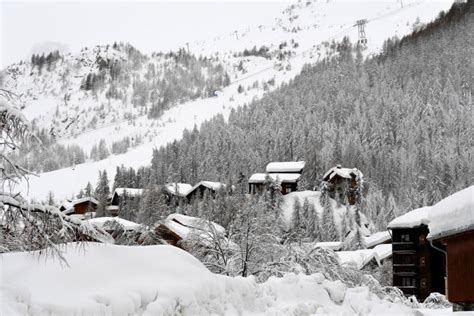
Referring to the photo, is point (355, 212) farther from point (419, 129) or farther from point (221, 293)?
point (221, 293)

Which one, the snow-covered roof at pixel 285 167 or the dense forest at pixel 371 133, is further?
the snow-covered roof at pixel 285 167

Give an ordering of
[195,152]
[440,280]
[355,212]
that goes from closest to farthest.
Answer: [440,280]
[355,212]
[195,152]

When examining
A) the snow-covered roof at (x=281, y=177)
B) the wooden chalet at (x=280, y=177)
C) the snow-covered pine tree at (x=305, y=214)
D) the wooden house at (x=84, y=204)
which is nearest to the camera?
the snow-covered pine tree at (x=305, y=214)

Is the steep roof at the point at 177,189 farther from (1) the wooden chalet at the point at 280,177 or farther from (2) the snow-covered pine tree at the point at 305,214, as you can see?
(2) the snow-covered pine tree at the point at 305,214

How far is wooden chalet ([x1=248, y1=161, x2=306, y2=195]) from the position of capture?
11699cm

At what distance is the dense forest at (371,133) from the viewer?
12312 centimetres

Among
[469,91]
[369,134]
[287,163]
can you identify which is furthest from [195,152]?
[469,91]

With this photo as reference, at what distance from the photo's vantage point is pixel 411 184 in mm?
121000

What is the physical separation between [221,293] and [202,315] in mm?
817

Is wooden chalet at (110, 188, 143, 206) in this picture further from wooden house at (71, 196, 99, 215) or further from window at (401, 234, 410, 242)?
window at (401, 234, 410, 242)

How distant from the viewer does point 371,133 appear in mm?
144250

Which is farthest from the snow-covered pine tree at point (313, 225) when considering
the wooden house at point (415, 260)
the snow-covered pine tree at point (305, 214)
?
the wooden house at point (415, 260)

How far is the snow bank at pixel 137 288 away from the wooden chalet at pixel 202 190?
105 metres

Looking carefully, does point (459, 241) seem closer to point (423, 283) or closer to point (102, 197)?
point (423, 283)
